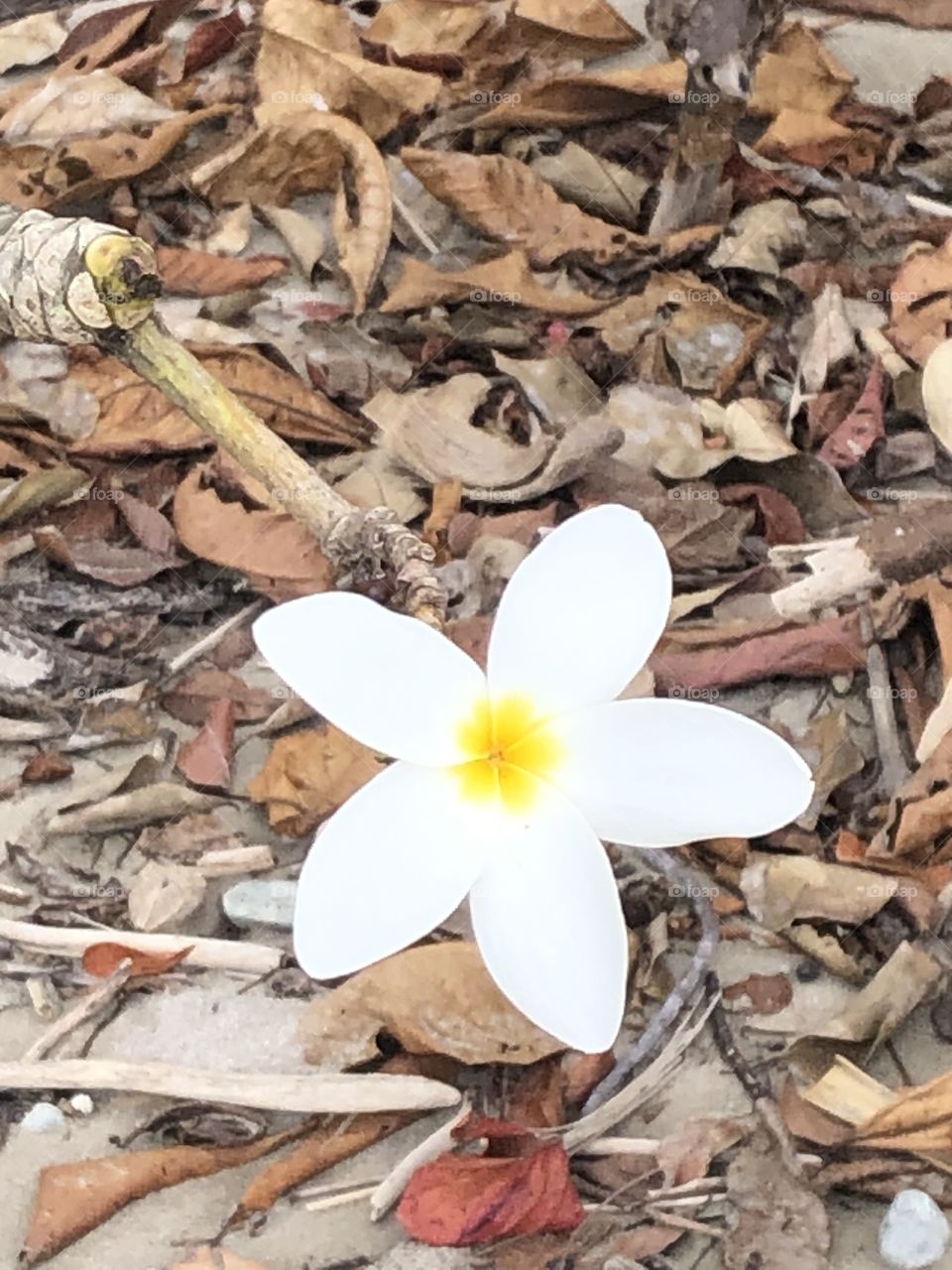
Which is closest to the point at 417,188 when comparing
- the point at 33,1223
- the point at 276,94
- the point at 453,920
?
the point at 276,94

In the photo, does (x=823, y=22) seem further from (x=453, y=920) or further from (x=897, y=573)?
(x=453, y=920)

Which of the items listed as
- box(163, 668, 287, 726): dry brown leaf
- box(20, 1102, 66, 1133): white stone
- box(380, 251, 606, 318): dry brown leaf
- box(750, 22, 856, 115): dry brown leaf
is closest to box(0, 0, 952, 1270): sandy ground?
box(20, 1102, 66, 1133): white stone

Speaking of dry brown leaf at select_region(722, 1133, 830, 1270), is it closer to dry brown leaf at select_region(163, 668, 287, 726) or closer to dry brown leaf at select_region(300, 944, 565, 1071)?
dry brown leaf at select_region(300, 944, 565, 1071)

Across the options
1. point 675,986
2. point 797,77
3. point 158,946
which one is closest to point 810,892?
point 675,986

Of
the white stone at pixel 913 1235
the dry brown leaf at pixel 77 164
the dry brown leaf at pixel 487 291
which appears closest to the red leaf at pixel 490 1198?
the white stone at pixel 913 1235

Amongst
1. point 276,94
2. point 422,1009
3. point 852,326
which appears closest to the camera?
point 422,1009

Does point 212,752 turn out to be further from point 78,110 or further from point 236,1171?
point 78,110
